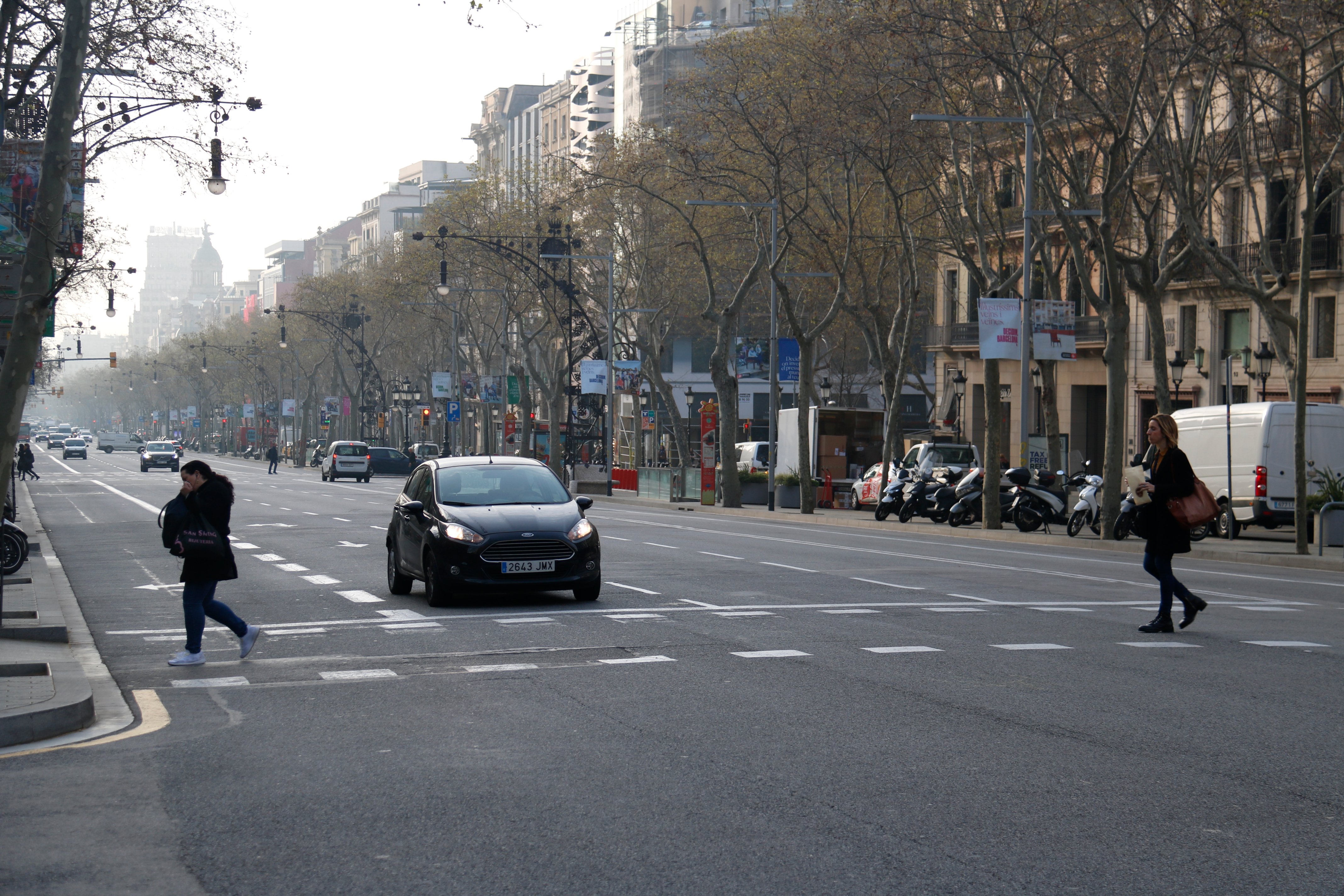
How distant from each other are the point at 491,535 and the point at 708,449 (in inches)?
1243

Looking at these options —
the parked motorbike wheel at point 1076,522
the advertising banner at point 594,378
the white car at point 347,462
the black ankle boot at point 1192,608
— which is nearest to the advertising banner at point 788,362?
the advertising banner at point 594,378

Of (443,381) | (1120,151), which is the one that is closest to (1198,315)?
(1120,151)

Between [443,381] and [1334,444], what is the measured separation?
168ft

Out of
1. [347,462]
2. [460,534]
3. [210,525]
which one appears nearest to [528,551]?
[460,534]

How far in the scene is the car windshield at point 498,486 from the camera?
16.3m

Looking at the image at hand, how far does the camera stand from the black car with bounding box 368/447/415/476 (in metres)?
82.2

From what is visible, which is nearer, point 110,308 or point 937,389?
point 110,308

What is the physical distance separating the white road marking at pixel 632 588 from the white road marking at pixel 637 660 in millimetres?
5274

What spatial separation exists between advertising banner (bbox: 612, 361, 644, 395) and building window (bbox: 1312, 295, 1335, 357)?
859 inches

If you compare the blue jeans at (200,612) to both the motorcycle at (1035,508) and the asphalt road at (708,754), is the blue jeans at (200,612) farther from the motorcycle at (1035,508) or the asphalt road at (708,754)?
the motorcycle at (1035,508)

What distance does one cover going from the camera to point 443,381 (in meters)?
76.4

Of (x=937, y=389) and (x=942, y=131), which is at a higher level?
(x=942, y=131)

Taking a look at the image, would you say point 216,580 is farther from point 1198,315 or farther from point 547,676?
point 1198,315

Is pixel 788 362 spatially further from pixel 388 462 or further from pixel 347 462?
pixel 388 462
